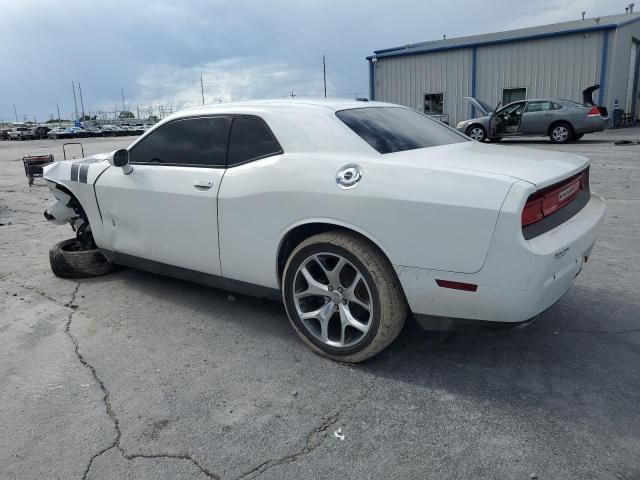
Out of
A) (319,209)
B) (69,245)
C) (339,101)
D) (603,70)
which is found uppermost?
(603,70)

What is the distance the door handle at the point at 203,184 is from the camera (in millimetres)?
3650

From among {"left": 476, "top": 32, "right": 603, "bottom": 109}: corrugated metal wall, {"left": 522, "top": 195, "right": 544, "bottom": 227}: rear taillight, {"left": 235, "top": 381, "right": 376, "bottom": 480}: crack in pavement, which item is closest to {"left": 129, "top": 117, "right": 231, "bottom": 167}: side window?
{"left": 235, "top": 381, "right": 376, "bottom": 480}: crack in pavement

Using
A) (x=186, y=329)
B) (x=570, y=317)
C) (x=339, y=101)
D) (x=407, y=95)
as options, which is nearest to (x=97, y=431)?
(x=186, y=329)

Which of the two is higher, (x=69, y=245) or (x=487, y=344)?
(x=69, y=245)

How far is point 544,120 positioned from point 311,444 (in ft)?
57.6

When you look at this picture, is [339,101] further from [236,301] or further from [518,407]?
[518,407]

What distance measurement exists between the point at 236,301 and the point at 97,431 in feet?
5.85

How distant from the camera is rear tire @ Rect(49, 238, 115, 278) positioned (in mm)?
4953

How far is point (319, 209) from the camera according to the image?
3.07 m

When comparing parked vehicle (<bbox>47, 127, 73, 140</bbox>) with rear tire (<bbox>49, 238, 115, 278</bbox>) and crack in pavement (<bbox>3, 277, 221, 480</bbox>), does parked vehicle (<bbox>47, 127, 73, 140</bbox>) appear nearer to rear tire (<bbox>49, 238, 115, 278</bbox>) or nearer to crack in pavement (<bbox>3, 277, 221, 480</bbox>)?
rear tire (<bbox>49, 238, 115, 278</bbox>)

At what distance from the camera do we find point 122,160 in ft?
13.6

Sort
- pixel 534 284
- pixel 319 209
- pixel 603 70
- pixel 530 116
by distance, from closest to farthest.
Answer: pixel 534 284 < pixel 319 209 < pixel 530 116 < pixel 603 70

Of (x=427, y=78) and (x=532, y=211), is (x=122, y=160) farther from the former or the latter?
(x=427, y=78)

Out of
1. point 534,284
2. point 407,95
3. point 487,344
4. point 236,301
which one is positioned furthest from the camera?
point 407,95
